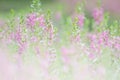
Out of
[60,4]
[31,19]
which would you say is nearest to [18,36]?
[31,19]

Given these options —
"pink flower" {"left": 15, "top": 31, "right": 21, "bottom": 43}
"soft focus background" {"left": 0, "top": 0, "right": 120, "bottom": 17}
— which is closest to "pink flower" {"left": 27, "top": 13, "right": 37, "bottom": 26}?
"pink flower" {"left": 15, "top": 31, "right": 21, "bottom": 43}

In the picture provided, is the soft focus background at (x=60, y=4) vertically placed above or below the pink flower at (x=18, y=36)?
above

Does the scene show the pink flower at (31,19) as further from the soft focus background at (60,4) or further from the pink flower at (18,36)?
the soft focus background at (60,4)

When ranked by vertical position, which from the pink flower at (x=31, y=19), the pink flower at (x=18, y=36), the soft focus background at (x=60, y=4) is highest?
the soft focus background at (x=60, y=4)

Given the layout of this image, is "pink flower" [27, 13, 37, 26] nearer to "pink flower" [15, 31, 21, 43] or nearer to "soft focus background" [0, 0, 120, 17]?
"pink flower" [15, 31, 21, 43]

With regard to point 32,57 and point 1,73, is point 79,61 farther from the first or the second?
point 1,73

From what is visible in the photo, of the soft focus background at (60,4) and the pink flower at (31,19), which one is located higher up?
the soft focus background at (60,4)

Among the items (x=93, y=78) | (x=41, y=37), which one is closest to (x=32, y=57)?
(x=41, y=37)

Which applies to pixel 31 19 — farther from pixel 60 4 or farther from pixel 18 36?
pixel 60 4

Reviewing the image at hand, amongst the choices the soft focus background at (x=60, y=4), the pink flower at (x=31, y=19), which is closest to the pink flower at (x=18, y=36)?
the pink flower at (x=31, y=19)

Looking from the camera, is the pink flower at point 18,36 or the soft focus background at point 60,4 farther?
the soft focus background at point 60,4

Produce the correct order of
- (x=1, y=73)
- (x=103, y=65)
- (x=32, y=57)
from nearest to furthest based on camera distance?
1. (x=1, y=73)
2. (x=32, y=57)
3. (x=103, y=65)
